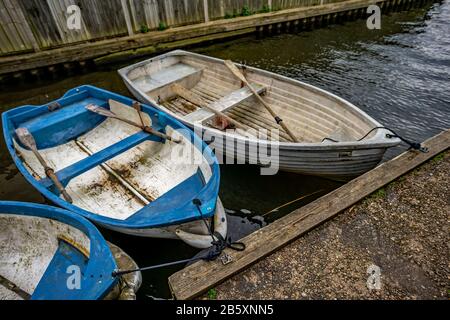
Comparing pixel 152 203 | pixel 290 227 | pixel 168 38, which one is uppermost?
pixel 168 38

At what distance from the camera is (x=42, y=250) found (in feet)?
13.6

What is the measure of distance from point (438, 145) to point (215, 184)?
14.7 ft

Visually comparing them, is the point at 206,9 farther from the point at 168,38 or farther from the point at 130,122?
the point at 130,122

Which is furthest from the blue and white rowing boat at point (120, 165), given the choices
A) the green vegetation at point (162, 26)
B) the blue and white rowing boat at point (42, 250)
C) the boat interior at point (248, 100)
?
the green vegetation at point (162, 26)

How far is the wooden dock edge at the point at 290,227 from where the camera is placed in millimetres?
3498

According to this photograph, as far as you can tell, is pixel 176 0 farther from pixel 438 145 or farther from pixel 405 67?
pixel 438 145

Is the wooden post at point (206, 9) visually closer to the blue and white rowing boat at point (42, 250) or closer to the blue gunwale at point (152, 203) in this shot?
the blue gunwale at point (152, 203)

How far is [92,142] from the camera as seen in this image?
6715 millimetres

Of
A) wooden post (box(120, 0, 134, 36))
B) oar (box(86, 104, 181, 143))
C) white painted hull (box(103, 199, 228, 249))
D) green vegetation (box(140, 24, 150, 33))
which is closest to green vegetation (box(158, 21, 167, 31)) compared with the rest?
green vegetation (box(140, 24, 150, 33))

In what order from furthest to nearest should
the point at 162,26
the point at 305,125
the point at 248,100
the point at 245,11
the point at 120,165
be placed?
the point at 245,11
the point at 162,26
the point at 248,100
the point at 305,125
the point at 120,165

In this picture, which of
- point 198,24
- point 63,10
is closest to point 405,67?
point 198,24

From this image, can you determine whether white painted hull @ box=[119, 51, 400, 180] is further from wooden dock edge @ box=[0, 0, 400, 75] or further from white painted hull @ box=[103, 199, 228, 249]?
wooden dock edge @ box=[0, 0, 400, 75]

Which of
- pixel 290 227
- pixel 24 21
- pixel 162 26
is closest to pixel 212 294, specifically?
pixel 290 227

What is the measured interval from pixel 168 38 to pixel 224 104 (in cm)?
723
